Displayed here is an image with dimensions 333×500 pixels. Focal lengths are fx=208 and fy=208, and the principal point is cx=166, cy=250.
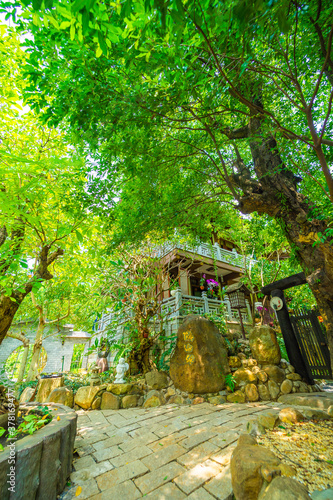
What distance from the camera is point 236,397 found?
5.27 meters

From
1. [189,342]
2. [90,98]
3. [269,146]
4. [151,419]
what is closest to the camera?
[90,98]

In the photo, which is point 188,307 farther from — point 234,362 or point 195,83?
point 195,83

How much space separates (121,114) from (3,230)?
3777mm

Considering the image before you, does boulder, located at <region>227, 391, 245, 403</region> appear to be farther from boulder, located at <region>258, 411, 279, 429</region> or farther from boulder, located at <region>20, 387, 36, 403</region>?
boulder, located at <region>20, 387, 36, 403</region>

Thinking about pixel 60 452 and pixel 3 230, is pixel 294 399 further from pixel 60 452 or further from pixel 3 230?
pixel 3 230

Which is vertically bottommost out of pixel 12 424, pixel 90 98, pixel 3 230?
pixel 12 424

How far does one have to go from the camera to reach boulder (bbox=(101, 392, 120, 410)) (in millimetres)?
5199

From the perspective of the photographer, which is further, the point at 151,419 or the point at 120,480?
the point at 151,419

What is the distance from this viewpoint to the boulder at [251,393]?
17.2 ft

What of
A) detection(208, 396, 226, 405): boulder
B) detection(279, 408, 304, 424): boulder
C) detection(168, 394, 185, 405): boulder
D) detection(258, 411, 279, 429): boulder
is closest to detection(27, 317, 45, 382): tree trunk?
detection(168, 394, 185, 405): boulder

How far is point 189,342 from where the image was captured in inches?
231

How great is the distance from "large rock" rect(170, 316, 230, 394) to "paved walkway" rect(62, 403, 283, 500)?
3.11ft

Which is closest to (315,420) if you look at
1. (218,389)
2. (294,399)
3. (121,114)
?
(294,399)

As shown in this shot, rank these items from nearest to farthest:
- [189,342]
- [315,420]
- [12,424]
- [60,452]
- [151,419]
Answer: [60,452], [12,424], [315,420], [151,419], [189,342]
